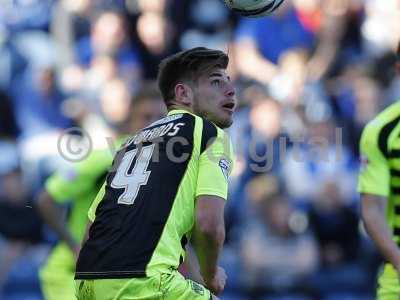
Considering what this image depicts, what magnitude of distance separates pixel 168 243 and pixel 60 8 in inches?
267

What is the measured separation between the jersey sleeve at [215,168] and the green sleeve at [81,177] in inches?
90.8

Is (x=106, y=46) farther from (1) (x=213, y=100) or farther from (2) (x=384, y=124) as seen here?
(1) (x=213, y=100)

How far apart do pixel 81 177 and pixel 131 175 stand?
2411 mm

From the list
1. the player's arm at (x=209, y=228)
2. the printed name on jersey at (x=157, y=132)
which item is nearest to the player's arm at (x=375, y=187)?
the player's arm at (x=209, y=228)

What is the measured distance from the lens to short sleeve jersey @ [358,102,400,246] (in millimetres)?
6539

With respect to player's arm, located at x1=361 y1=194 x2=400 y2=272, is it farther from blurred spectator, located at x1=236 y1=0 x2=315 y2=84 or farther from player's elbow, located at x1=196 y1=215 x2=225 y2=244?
blurred spectator, located at x1=236 y1=0 x2=315 y2=84

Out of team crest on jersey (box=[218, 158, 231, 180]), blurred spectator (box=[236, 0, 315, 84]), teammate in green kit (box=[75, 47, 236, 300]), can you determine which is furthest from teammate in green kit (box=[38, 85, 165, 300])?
blurred spectator (box=[236, 0, 315, 84])

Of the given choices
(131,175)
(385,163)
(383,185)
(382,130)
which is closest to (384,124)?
(382,130)

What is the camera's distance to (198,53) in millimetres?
5641

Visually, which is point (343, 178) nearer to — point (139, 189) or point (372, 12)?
point (372, 12)

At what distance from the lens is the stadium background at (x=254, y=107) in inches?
424

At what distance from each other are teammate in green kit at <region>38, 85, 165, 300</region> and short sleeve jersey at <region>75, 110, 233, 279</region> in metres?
2.20

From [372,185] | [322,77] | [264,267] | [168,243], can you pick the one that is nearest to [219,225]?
[168,243]

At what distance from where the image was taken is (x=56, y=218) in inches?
309
